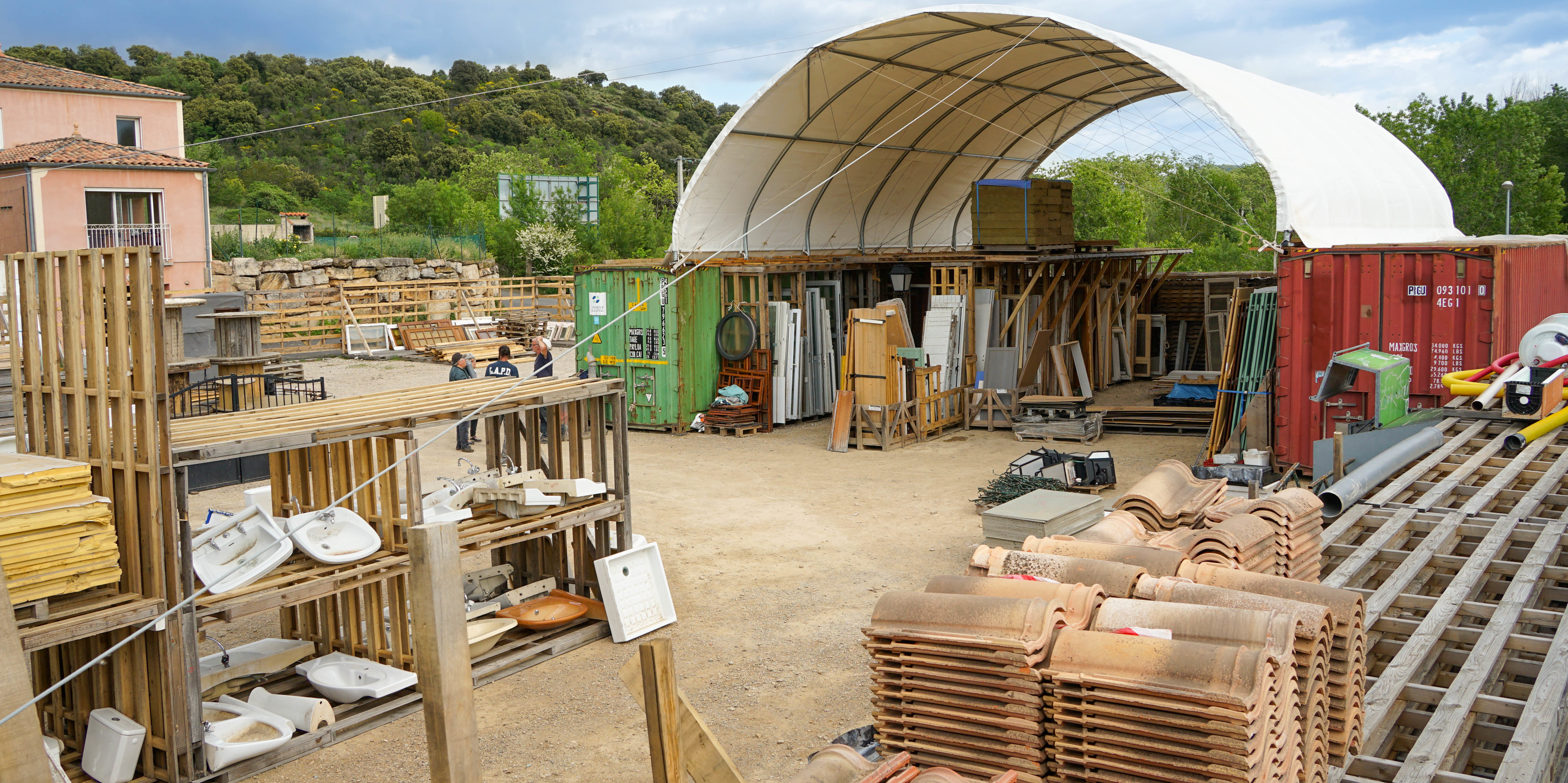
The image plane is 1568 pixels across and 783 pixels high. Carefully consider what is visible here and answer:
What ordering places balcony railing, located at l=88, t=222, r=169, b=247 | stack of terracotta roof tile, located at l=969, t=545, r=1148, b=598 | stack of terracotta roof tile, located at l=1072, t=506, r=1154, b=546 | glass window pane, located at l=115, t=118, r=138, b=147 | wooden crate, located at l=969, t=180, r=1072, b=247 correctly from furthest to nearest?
glass window pane, located at l=115, t=118, r=138, b=147 < balcony railing, located at l=88, t=222, r=169, b=247 < wooden crate, located at l=969, t=180, r=1072, b=247 < stack of terracotta roof tile, located at l=1072, t=506, r=1154, b=546 < stack of terracotta roof tile, located at l=969, t=545, r=1148, b=598

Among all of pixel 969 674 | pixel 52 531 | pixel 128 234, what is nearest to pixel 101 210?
pixel 128 234

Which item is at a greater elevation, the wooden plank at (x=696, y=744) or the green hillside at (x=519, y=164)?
the green hillside at (x=519, y=164)

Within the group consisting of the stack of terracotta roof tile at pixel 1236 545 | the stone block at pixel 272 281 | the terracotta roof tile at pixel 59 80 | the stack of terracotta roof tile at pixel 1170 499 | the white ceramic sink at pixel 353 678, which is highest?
the terracotta roof tile at pixel 59 80

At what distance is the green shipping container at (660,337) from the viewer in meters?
19.3

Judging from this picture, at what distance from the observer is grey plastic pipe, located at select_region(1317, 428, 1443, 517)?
29.8 feet

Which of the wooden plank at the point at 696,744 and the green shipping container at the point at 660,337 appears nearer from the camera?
the wooden plank at the point at 696,744

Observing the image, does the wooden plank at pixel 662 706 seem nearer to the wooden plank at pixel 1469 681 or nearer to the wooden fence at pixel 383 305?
the wooden plank at pixel 1469 681

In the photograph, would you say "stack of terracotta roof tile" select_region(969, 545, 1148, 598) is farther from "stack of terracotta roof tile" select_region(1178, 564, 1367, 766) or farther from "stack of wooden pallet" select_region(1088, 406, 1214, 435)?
"stack of wooden pallet" select_region(1088, 406, 1214, 435)

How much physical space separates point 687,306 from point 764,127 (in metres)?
3.39

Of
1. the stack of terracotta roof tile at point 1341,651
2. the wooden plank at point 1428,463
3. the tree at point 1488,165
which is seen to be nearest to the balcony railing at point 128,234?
the wooden plank at point 1428,463

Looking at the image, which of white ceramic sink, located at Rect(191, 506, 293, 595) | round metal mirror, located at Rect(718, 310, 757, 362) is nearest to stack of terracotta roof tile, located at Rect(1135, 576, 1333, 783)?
white ceramic sink, located at Rect(191, 506, 293, 595)

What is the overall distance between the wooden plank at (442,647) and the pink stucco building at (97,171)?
31.1 m

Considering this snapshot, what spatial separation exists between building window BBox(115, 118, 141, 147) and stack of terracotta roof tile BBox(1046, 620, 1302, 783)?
43679mm

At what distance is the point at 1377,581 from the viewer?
7699 millimetres
